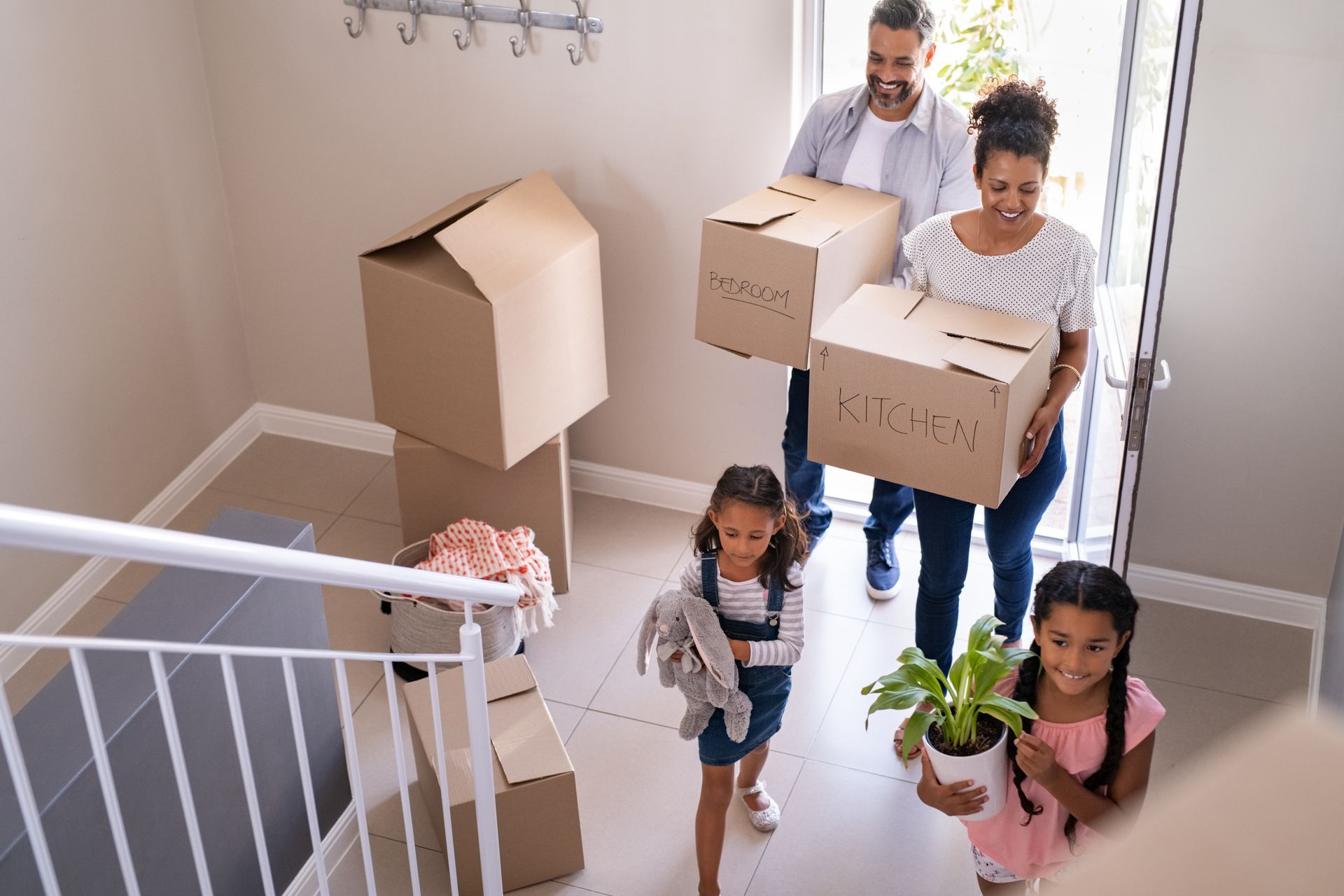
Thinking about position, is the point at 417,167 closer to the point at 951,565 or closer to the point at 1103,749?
the point at 951,565

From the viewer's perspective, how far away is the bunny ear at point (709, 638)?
2.06 m

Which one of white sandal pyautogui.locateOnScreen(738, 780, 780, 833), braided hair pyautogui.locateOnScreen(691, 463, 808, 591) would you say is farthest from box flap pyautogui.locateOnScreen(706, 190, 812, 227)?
white sandal pyautogui.locateOnScreen(738, 780, 780, 833)

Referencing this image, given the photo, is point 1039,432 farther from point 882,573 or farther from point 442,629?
point 442,629

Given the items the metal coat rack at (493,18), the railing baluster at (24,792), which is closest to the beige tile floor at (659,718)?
the railing baluster at (24,792)

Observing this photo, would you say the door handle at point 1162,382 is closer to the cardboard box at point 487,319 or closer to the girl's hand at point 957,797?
the girl's hand at point 957,797

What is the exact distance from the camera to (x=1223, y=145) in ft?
8.20

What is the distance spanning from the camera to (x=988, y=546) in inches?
99.3

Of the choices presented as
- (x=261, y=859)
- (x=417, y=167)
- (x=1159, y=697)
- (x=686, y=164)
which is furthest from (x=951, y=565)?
(x=417, y=167)

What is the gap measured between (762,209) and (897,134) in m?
0.34

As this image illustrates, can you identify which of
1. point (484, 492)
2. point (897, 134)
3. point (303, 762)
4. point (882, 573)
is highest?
point (897, 134)

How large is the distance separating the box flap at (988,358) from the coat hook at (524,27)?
145 centimetres

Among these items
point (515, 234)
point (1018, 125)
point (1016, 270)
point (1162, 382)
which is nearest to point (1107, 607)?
point (1162, 382)

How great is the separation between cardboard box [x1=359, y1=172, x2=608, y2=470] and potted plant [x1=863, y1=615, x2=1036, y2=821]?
1.24 m

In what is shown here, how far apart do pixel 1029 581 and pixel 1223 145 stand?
0.96m
